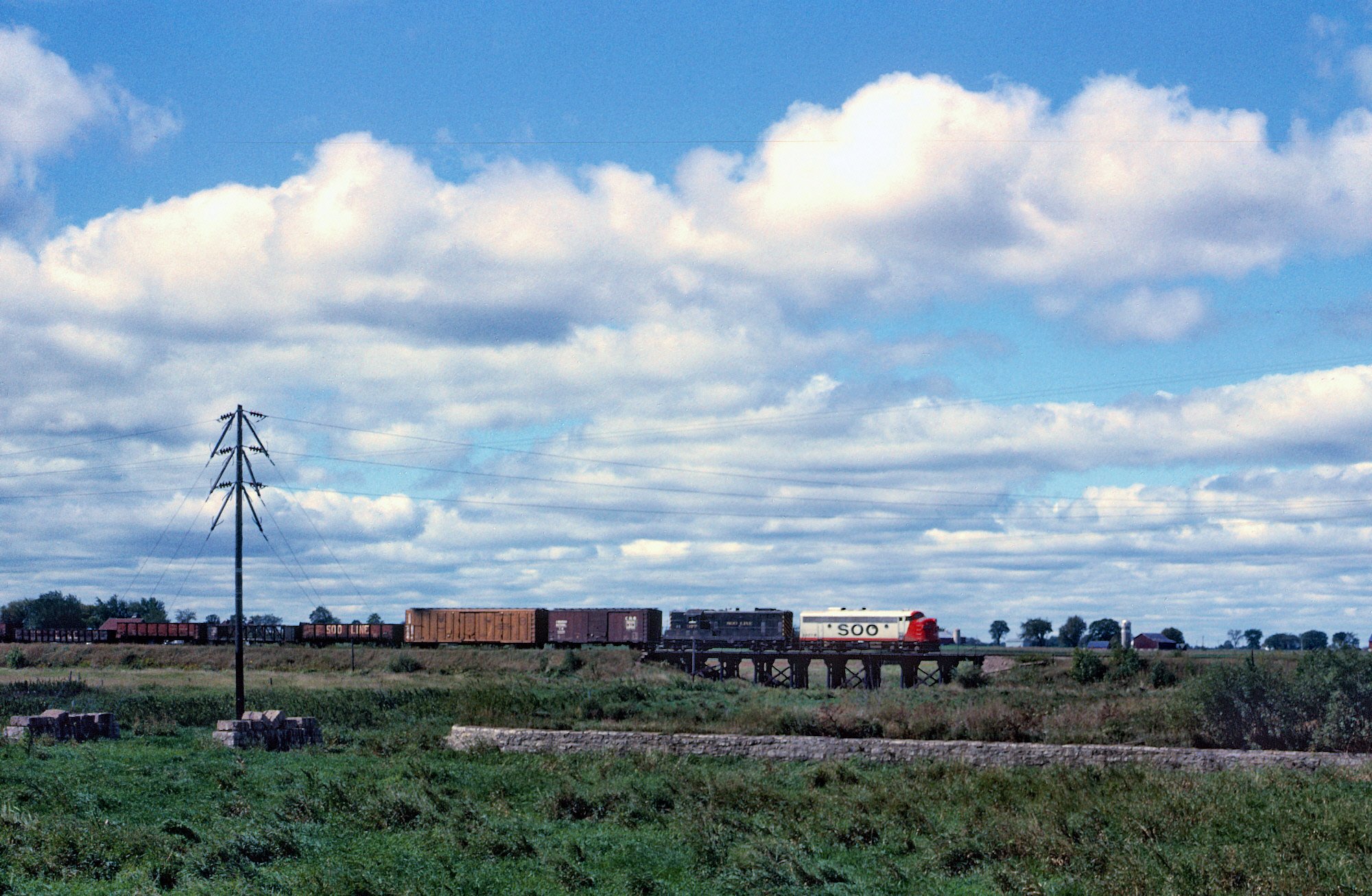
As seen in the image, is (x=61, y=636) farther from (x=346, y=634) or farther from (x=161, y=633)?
(x=346, y=634)

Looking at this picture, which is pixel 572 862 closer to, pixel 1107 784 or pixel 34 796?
pixel 34 796

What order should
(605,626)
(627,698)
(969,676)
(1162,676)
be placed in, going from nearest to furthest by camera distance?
(627,698) < (1162,676) < (969,676) < (605,626)

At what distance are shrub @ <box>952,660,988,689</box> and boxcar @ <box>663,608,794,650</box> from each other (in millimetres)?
20911

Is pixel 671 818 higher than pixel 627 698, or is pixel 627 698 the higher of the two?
pixel 671 818

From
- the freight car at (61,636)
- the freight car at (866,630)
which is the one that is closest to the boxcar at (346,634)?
the freight car at (61,636)

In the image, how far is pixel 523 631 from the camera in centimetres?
10206

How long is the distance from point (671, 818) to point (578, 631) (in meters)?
78.1

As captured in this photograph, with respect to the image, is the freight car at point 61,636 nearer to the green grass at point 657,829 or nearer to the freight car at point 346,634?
the freight car at point 346,634

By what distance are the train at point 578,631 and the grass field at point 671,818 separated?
1825 inches

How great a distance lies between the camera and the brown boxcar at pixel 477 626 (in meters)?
102

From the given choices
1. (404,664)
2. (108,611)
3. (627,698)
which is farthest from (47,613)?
(627,698)

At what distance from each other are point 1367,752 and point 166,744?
37.5m

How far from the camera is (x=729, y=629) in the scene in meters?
94.9

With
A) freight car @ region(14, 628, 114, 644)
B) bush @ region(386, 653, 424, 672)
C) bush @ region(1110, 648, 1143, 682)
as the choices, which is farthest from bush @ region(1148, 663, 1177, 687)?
→ freight car @ region(14, 628, 114, 644)
